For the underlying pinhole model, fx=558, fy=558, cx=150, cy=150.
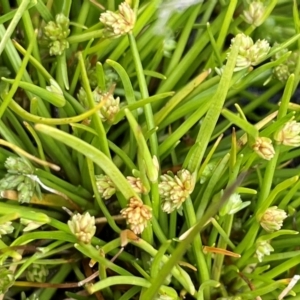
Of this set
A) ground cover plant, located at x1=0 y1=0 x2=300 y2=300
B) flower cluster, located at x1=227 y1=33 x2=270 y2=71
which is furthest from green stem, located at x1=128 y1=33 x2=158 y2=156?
flower cluster, located at x1=227 y1=33 x2=270 y2=71

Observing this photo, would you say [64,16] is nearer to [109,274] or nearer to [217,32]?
[217,32]

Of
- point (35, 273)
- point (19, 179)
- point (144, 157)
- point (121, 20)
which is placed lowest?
point (35, 273)

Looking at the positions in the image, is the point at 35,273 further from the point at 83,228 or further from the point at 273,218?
the point at 273,218

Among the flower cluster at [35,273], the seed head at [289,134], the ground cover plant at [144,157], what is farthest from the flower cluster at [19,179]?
the seed head at [289,134]

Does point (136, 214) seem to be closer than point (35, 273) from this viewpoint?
Yes

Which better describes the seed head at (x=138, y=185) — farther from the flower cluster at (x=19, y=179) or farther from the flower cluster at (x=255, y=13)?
the flower cluster at (x=255, y=13)

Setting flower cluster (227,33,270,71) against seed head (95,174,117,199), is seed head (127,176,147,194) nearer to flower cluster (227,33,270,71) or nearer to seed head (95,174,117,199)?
seed head (95,174,117,199)

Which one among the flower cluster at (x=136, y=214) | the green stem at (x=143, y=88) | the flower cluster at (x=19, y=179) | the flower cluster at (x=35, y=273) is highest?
the green stem at (x=143, y=88)

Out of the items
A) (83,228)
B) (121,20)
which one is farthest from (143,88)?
(83,228)
